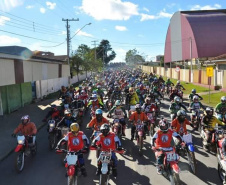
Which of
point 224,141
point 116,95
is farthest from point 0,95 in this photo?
point 224,141

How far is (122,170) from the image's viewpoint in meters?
8.07

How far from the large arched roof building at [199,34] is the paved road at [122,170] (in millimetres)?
40004

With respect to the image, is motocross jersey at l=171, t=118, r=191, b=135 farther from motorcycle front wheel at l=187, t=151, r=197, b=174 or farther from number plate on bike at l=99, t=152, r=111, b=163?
number plate on bike at l=99, t=152, r=111, b=163

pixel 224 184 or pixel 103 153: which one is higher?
pixel 103 153

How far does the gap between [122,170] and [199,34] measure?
1968 inches

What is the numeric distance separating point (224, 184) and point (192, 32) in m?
50.4

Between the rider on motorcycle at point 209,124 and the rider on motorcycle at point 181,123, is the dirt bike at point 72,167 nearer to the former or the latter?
the rider on motorcycle at point 181,123

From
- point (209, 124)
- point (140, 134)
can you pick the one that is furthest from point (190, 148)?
point (209, 124)

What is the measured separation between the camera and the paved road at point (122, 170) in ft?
24.0

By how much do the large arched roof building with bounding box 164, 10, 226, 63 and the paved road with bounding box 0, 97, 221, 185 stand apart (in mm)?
40004

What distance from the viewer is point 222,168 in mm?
6789

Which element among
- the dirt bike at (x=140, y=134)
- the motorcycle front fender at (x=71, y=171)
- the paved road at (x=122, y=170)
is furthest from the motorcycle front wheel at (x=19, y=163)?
the dirt bike at (x=140, y=134)

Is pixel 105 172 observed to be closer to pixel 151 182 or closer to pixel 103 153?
pixel 103 153

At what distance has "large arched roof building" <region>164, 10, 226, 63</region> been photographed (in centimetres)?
5181
